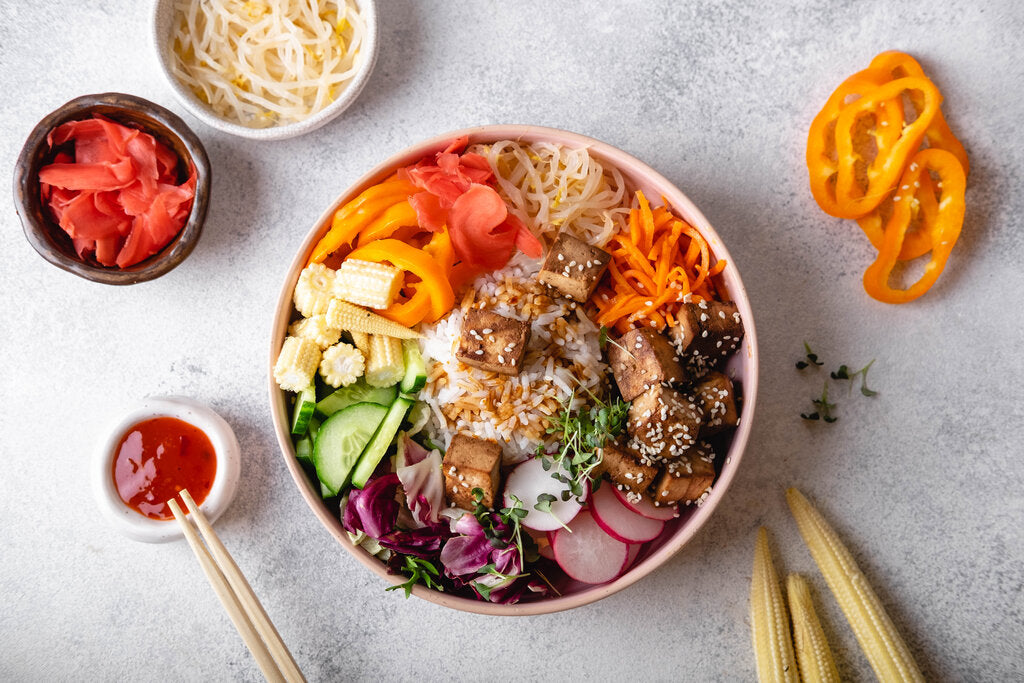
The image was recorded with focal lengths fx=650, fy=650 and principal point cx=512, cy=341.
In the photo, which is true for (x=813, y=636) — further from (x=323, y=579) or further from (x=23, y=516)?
(x=23, y=516)

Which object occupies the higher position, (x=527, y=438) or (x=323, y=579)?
(x=527, y=438)

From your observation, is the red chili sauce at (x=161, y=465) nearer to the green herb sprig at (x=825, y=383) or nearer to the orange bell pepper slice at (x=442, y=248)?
the orange bell pepper slice at (x=442, y=248)

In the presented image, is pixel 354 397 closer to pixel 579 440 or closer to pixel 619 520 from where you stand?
pixel 579 440

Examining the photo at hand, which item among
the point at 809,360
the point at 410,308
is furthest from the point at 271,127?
the point at 809,360

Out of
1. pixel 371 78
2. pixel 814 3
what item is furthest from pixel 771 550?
pixel 371 78

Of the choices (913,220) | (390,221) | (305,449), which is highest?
(913,220)

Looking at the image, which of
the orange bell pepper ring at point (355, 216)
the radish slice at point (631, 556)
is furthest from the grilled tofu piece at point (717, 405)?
the orange bell pepper ring at point (355, 216)
